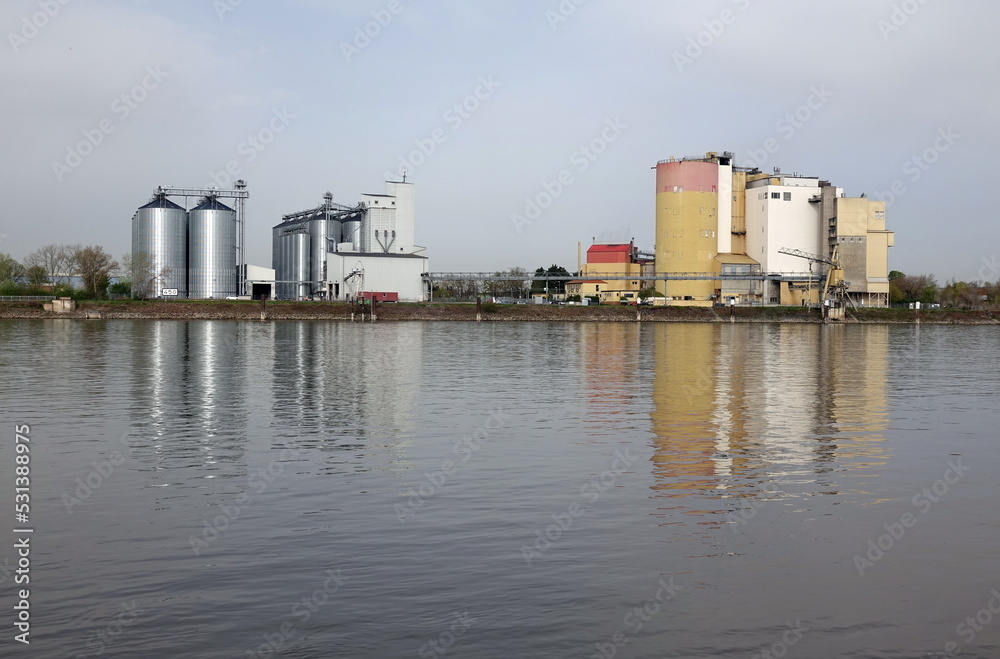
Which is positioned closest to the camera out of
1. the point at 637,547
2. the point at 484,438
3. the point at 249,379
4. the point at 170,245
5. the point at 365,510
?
the point at 637,547

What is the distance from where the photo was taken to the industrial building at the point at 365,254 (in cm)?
10944

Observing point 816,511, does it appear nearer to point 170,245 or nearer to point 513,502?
point 513,502

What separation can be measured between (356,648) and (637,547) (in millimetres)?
4114

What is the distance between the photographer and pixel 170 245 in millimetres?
113500

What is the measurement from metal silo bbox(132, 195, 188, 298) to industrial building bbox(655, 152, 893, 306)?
202ft

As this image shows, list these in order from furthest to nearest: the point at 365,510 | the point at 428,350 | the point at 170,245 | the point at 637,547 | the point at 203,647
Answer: the point at 170,245 < the point at 428,350 < the point at 365,510 < the point at 637,547 < the point at 203,647

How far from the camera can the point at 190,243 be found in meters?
115

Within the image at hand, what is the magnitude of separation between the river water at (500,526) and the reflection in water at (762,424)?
0.12m

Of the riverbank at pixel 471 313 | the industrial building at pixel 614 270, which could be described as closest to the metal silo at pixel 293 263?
the riverbank at pixel 471 313

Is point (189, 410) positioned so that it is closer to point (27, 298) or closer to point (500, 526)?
point (500, 526)

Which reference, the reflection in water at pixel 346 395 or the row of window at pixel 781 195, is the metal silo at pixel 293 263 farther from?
the reflection in water at pixel 346 395

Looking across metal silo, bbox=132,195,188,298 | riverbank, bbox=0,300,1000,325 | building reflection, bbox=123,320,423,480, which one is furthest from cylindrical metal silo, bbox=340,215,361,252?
building reflection, bbox=123,320,423,480

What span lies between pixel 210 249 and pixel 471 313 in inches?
1383

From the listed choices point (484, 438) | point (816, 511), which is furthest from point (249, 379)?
point (816, 511)
